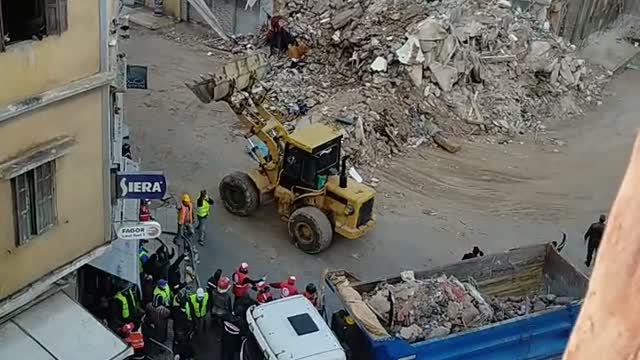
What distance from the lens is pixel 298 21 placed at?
2333 cm

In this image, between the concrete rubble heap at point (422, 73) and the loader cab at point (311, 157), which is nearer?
the loader cab at point (311, 157)

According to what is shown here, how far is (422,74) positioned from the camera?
67.3 feet

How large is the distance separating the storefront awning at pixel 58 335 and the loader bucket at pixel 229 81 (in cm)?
519

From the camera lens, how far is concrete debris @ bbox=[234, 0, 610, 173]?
63.9 ft

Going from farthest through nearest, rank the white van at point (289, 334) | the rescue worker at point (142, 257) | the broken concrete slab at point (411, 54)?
the broken concrete slab at point (411, 54) → the rescue worker at point (142, 257) → the white van at point (289, 334)

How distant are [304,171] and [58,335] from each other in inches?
243

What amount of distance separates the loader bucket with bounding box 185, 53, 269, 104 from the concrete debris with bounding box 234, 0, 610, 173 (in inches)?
147

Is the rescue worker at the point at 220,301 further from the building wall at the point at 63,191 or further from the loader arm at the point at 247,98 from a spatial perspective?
the loader arm at the point at 247,98

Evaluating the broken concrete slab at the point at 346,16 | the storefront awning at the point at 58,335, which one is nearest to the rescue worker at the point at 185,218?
the storefront awning at the point at 58,335

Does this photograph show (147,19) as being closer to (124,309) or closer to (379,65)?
(379,65)

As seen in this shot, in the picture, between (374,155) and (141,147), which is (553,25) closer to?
(374,155)

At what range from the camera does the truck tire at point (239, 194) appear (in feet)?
51.0

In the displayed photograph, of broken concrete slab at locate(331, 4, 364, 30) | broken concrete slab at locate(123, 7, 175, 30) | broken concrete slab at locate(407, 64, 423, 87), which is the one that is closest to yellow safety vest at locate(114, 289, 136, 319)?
broken concrete slab at locate(407, 64, 423, 87)

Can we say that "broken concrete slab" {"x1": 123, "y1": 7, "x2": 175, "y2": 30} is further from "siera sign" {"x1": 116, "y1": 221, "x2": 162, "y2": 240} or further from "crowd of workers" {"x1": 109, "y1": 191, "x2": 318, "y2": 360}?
"siera sign" {"x1": 116, "y1": 221, "x2": 162, "y2": 240}
